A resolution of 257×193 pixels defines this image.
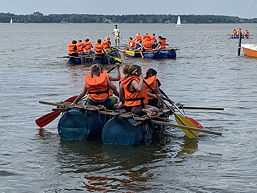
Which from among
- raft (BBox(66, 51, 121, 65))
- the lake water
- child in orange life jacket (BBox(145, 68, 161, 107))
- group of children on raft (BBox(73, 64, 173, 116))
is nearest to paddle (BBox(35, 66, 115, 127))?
the lake water

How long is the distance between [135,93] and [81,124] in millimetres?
1628

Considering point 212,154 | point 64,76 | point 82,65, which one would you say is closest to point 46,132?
point 212,154

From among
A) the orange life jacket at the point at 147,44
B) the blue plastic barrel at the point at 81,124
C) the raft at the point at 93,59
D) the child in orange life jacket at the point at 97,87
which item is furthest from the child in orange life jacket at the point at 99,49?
the blue plastic barrel at the point at 81,124

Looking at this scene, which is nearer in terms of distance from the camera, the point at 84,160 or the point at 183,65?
the point at 84,160

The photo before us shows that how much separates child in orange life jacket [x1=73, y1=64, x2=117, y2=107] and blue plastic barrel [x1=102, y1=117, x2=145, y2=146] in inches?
39.6

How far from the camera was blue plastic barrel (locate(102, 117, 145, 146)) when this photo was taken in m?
13.2

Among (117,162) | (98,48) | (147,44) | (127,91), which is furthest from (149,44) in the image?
(117,162)

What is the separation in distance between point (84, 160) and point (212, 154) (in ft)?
10.1

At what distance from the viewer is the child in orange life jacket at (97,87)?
14000 mm

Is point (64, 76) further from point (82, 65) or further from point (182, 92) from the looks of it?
point (182, 92)

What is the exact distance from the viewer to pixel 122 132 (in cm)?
1333

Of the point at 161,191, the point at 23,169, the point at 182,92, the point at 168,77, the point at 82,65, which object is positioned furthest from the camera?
the point at 82,65

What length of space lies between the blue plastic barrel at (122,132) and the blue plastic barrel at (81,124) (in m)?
0.53

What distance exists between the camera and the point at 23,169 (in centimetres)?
1211
